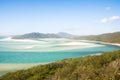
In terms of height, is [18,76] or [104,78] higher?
[104,78]

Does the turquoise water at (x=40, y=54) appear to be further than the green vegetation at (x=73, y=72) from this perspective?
Yes

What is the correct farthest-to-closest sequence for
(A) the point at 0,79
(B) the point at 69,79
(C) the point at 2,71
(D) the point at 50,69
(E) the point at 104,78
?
(C) the point at 2,71
(D) the point at 50,69
(A) the point at 0,79
(B) the point at 69,79
(E) the point at 104,78

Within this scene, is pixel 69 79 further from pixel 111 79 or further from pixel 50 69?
pixel 50 69

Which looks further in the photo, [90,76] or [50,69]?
[50,69]

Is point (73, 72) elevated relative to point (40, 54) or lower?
elevated

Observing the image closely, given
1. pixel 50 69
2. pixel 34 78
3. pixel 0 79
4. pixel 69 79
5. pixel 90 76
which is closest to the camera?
pixel 90 76

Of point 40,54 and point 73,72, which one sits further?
point 40,54

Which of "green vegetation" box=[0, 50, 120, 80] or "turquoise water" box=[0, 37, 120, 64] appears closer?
"green vegetation" box=[0, 50, 120, 80]

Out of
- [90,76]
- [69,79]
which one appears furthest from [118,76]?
[69,79]

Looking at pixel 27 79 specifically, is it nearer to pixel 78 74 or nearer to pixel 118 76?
pixel 78 74

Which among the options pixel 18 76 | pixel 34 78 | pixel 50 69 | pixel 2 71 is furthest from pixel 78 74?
pixel 2 71
